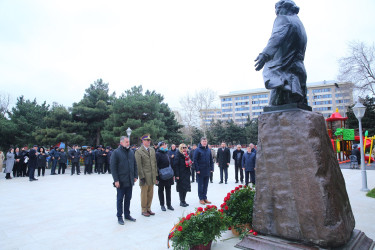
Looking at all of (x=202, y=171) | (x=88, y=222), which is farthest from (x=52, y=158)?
(x=202, y=171)

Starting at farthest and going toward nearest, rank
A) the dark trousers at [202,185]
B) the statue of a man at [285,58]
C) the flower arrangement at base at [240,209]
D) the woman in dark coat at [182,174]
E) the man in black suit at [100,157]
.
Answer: the man in black suit at [100,157] < the dark trousers at [202,185] < the woman in dark coat at [182,174] < the flower arrangement at base at [240,209] < the statue of a man at [285,58]

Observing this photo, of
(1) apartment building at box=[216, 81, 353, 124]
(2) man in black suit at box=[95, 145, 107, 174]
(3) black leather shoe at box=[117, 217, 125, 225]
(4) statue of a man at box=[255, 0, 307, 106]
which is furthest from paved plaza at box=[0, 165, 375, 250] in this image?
(1) apartment building at box=[216, 81, 353, 124]

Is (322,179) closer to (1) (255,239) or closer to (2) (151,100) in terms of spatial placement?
(1) (255,239)

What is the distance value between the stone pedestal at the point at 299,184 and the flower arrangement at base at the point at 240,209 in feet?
1.69

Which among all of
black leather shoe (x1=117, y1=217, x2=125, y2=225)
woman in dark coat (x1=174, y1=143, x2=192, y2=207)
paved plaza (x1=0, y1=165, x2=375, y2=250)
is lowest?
paved plaza (x1=0, y1=165, x2=375, y2=250)

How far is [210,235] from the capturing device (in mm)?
3436

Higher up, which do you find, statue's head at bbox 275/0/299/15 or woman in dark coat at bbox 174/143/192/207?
statue's head at bbox 275/0/299/15

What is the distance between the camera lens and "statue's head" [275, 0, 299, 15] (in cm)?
381

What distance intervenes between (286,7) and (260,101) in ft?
288

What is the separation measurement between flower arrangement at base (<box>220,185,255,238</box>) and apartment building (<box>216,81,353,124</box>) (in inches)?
2792

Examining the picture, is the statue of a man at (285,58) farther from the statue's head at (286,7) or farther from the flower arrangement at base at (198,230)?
the flower arrangement at base at (198,230)

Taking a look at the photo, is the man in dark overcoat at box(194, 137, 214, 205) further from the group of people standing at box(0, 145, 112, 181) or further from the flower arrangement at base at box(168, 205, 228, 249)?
the group of people standing at box(0, 145, 112, 181)

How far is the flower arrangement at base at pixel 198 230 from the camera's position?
3.32m

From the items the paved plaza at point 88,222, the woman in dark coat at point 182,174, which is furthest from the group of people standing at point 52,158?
the woman in dark coat at point 182,174
